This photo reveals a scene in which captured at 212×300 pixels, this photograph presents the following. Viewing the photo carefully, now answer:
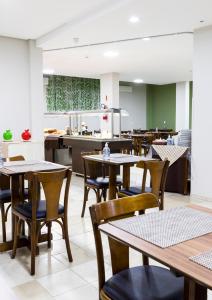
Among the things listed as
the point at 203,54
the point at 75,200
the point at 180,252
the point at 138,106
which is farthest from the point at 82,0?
the point at 138,106

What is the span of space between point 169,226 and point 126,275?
13.9 inches

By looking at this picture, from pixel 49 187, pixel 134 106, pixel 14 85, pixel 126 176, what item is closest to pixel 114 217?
pixel 49 187

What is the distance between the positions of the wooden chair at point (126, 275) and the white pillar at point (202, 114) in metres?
3.21

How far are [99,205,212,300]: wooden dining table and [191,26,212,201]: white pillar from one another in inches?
139

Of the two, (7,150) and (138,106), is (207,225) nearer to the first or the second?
(7,150)

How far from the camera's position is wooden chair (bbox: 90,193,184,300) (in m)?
1.44

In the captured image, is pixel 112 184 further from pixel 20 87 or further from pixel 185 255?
pixel 20 87

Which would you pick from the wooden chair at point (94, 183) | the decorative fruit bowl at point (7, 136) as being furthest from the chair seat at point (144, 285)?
the decorative fruit bowl at point (7, 136)

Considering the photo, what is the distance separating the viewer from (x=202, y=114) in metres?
4.76

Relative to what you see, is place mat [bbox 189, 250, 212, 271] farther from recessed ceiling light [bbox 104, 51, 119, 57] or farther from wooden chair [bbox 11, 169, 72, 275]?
recessed ceiling light [bbox 104, 51, 119, 57]

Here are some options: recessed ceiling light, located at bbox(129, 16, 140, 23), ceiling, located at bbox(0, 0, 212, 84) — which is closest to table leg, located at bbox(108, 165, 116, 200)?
ceiling, located at bbox(0, 0, 212, 84)

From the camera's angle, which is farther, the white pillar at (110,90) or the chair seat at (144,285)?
the white pillar at (110,90)

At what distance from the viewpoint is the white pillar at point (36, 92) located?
5.79 meters

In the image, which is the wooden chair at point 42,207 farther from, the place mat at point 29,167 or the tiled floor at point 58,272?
the place mat at point 29,167
